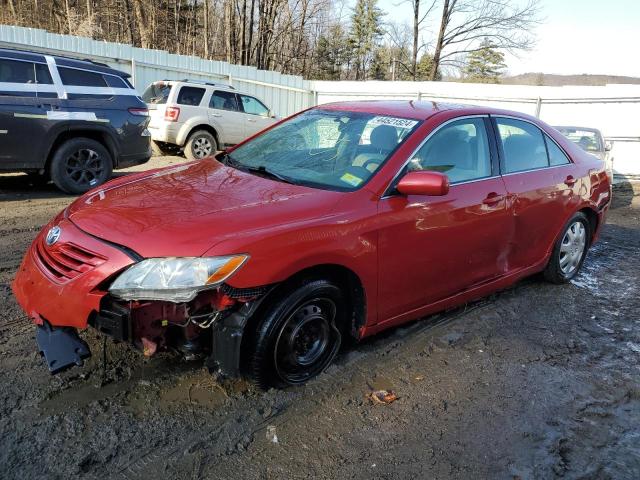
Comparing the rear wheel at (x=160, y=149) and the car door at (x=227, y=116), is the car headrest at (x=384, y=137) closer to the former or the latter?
the car door at (x=227, y=116)

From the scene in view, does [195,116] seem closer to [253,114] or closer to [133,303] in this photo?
[253,114]

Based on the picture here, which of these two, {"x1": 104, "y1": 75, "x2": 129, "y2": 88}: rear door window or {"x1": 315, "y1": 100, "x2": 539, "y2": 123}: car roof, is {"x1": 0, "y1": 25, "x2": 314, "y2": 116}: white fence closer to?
{"x1": 104, "y1": 75, "x2": 129, "y2": 88}: rear door window

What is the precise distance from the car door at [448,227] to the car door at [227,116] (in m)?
9.66

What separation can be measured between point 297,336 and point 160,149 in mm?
10846

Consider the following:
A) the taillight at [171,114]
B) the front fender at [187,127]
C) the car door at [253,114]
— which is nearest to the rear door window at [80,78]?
the taillight at [171,114]

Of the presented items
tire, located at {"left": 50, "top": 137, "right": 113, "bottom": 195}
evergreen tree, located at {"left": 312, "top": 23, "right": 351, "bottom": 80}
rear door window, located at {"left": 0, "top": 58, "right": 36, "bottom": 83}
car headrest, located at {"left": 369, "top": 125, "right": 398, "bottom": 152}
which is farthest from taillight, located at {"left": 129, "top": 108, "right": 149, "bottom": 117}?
evergreen tree, located at {"left": 312, "top": 23, "right": 351, "bottom": 80}

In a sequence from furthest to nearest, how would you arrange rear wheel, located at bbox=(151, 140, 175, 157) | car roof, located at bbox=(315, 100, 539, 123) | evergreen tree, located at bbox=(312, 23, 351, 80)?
evergreen tree, located at bbox=(312, 23, 351, 80), rear wheel, located at bbox=(151, 140, 175, 157), car roof, located at bbox=(315, 100, 539, 123)

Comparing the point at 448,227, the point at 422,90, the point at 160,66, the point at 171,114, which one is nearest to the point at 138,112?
the point at 171,114

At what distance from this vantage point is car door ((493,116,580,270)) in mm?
4191

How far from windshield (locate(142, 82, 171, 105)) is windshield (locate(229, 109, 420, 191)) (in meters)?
8.85

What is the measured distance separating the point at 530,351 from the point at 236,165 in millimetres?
2469

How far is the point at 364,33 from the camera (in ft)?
177

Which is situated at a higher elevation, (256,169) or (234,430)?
(256,169)

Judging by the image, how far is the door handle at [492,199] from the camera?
384 centimetres
